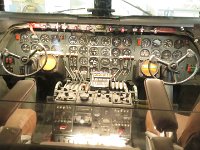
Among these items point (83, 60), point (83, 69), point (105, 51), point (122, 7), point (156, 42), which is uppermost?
point (122, 7)

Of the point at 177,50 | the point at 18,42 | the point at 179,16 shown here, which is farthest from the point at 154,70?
the point at 18,42

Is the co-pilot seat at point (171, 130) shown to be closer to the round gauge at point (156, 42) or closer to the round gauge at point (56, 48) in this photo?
the round gauge at point (156, 42)

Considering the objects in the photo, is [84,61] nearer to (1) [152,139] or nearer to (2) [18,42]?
(2) [18,42]

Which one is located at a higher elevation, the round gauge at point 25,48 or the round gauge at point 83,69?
the round gauge at point 25,48

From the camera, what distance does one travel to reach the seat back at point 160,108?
139cm

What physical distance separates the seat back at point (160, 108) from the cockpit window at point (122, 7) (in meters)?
1.63

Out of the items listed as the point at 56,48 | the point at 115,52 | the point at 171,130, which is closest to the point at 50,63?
the point at 56,48

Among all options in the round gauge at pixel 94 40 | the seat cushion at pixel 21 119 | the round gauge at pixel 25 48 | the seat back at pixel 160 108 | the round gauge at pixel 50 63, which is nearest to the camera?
the seat back at pixel 160 108

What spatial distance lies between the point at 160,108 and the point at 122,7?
2.30 m

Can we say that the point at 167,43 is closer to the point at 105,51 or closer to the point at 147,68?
the point at 147,68

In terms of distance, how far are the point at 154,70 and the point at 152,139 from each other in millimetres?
2326

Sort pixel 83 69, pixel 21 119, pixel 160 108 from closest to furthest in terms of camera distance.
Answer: pixel 21 119 → pixel 160 108 → pixel 83 69

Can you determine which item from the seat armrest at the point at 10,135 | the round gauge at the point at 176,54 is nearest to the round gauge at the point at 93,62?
the round gauge at the point at 176,54

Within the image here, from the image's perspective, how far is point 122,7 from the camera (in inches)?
153
